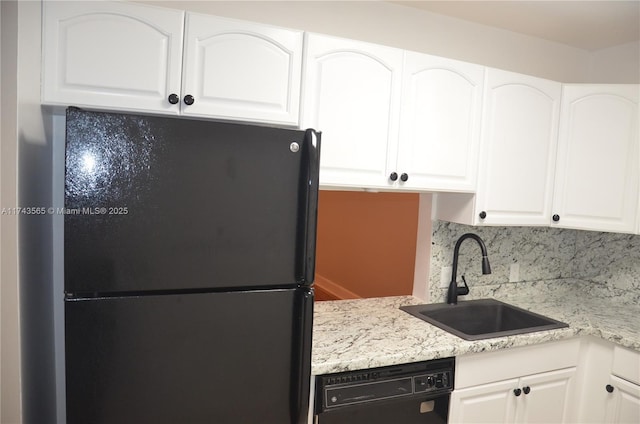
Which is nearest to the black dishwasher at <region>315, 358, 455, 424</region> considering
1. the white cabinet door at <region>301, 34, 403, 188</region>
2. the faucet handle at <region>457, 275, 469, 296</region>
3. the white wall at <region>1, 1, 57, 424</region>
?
the faucet handle at <region>457, 275, 469, 296</region>

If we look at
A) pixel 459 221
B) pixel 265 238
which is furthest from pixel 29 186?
pixel 459 221

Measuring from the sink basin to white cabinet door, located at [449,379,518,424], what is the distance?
29 cm

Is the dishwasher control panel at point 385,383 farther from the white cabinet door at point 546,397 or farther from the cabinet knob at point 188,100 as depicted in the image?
the cabinet knob at point 188,100

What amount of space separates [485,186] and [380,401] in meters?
1.10

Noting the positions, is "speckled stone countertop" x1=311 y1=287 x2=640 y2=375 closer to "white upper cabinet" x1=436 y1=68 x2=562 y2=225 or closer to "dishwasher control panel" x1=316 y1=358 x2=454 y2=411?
"dishwasher control panel" x1=316 y1=358 x2=454 y2=411

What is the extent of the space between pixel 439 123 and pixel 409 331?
0.93 metres

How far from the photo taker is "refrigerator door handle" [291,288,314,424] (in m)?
1.35

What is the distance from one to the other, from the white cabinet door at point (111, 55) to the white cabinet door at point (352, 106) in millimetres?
506

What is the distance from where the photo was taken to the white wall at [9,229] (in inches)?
45.3

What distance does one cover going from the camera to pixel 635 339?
185 centimetres

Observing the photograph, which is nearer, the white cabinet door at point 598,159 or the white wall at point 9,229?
the white wall at point 9,229

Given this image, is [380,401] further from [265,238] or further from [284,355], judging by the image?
[265,238]

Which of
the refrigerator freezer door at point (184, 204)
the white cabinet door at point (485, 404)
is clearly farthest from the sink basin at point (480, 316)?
the refrigerator freezer door at point (184, 204)

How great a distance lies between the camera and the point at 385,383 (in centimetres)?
158
